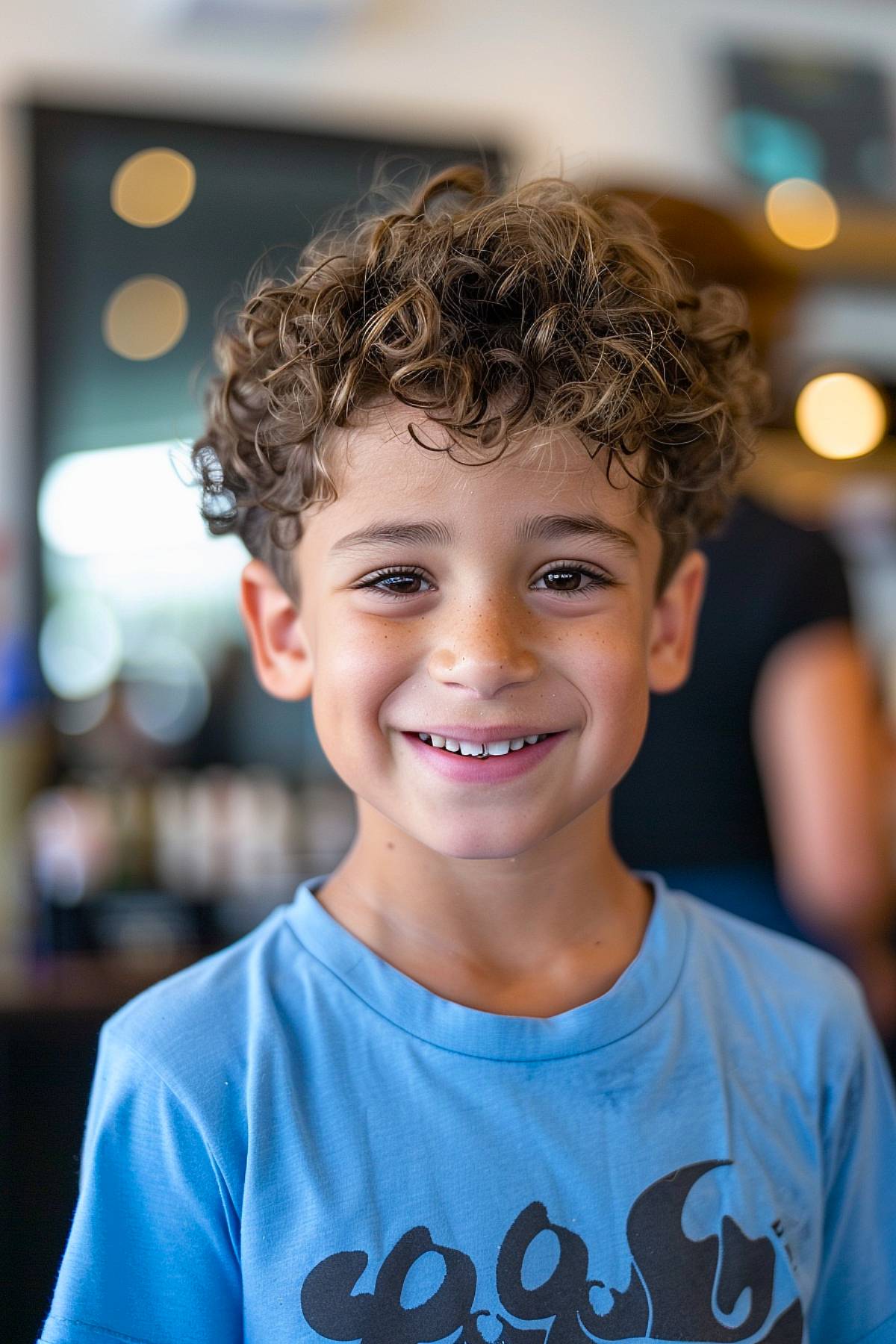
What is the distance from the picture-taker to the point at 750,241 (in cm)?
319

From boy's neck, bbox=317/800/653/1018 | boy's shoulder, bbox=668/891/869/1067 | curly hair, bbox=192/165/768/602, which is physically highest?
curly hair, bbox=192/165/768/602

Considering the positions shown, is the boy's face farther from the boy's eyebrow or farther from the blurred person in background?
the blurred person in background

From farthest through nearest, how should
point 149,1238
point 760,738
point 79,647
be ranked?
point 79,647 → point 760,738 → point 149,1238

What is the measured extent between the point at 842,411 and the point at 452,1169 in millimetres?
2730

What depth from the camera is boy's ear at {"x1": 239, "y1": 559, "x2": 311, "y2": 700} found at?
36.4 inches

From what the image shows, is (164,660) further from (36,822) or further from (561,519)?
(561,519)

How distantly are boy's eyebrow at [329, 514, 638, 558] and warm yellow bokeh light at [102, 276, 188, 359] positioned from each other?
219 cm

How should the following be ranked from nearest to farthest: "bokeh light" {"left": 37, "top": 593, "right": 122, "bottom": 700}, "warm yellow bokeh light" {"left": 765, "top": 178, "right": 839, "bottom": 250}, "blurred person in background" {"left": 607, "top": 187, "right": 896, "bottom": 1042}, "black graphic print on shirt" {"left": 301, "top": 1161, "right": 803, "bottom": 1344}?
"black graphic print on shirt" {"left": 301, "top": 1161, "right": 803, "bottom": 1344} < "blurred person in background" {"left": 607, "top": 187, "right": 896, "bottom": 1042} < "bokeh light" {"left": 37, "top": 593, "right": 122, "bottom": 700} < "warm yellow bokeh light" {"left": 765, "top": 178, "right": 839, "bottom": 250}

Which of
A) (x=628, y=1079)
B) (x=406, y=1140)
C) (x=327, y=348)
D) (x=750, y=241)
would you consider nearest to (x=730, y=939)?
(x=628, y=1079)

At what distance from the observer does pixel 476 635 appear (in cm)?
77

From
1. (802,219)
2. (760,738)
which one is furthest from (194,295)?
(760,738)

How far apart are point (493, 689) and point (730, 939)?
0.98 ft

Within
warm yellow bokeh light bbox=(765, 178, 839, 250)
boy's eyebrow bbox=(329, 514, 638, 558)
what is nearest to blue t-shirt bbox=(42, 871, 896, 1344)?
boy's eyebrow bbox=(329, 514, 638, 558)

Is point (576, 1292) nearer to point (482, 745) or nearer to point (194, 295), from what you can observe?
point (482, 745)
